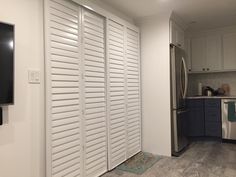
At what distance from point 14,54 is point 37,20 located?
0.46 meters

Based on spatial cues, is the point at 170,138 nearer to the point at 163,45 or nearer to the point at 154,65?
the point at 154,65

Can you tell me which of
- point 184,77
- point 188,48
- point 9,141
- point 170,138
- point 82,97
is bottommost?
point 170,138

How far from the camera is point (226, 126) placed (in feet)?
14.2

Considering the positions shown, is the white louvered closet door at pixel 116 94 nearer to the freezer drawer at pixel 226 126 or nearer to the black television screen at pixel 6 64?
the black television screen at pixel 6 64

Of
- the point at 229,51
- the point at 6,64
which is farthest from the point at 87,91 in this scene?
the point at 229,51

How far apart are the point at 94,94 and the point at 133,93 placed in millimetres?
1065

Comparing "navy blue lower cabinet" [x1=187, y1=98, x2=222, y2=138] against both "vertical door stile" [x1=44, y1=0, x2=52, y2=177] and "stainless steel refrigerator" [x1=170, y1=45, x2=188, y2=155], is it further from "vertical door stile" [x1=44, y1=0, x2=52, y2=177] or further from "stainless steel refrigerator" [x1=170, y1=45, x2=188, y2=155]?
"vertical door stile" [x1=44, y1=0, x2=52, y2=177]

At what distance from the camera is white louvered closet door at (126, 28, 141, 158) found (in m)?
3.47

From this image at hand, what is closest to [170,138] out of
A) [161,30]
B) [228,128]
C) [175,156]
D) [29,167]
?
[175,156]

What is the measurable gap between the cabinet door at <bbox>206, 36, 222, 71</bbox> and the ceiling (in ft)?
2.24

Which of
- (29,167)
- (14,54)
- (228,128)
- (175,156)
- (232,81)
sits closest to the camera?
(14,54)

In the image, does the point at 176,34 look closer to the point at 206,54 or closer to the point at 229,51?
the point at 206,54

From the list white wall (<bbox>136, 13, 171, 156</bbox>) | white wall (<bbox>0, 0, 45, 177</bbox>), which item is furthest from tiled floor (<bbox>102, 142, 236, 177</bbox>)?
white wall (<bbox>0, 0, 45, 177</bbox>)

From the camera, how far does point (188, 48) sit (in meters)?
5.09
